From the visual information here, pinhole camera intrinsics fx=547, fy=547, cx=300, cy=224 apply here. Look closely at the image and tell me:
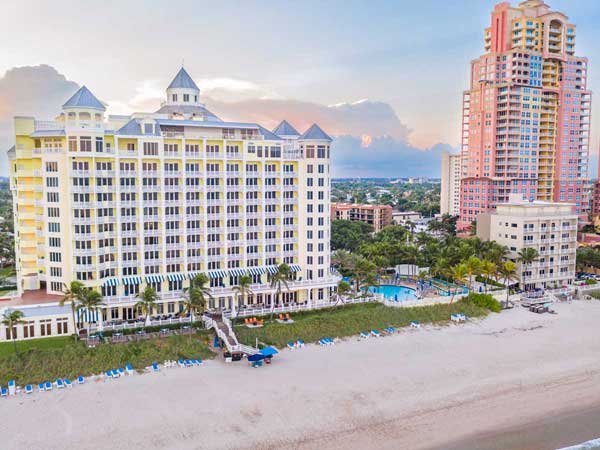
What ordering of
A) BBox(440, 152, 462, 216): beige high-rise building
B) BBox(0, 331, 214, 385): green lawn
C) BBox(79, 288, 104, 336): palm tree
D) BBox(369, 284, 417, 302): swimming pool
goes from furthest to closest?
BBox(440, 152, 462, 216): beige high-rise building < BBox(369, 284, 417, 302): swimming pool < BBox(79, 288, 104, 336): palm tree < BBox(0, 331, 214, 385): green lawn

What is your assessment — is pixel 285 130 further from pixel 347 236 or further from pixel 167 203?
pixel 347 236

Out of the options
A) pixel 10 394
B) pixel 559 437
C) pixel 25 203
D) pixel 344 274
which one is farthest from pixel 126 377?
pixel 344 274

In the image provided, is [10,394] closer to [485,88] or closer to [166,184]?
[166,184]

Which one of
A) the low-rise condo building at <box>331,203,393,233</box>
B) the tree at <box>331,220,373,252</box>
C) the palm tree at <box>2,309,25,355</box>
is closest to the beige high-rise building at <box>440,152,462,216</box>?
the low-rise condo building at <box>331,203,393,233</box>

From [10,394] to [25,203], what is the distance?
24.6 meters

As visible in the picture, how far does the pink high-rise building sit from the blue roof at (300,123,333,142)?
64736 mm

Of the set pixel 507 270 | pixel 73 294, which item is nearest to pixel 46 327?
pixel 73 294

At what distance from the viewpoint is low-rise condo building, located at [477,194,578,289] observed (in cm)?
7238

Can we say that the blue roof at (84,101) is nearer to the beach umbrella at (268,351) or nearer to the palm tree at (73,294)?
the palm tree at (73,294)

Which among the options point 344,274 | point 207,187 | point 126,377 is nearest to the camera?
point 126,377

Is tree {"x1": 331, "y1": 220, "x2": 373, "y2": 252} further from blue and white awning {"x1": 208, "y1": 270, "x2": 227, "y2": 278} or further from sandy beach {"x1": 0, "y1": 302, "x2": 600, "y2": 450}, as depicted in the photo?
sandy beach {"x1": 0, "y1": 302, "x2": 600, "y2": 450}

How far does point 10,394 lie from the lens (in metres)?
39.1

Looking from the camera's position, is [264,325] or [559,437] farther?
[264,325]

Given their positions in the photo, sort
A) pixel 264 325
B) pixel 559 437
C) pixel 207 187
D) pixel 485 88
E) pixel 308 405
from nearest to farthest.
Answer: pixel 559 437 → pixel 308 405 → pixel 264 325 → pixel 207 187 → pixel 485 88
